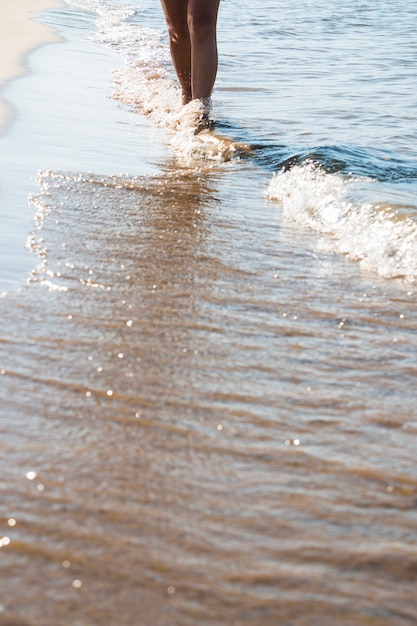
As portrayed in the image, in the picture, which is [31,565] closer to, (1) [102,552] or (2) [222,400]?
(1) [102,552]

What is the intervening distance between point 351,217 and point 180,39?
89.4 inches

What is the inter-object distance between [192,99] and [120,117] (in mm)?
409

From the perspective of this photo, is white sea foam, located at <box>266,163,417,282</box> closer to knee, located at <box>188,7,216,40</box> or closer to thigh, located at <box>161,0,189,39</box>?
knee, located at <box>188,7,216,40</box>

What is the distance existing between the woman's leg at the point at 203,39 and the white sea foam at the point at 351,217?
38.3 inches

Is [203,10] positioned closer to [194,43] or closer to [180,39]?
[194,43]

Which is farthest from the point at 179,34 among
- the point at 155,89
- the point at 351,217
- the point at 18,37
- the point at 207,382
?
the point at 207,382

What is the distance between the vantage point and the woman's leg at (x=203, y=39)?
4.06 meters

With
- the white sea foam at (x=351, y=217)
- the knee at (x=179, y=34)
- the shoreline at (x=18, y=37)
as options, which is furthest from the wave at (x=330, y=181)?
the shoreline at (x=18, y=37)

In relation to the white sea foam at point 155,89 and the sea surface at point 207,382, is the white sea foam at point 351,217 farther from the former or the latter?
the white sea foam at point 155,89

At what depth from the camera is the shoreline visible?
5.16 m

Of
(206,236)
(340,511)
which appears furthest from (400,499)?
(206,236)

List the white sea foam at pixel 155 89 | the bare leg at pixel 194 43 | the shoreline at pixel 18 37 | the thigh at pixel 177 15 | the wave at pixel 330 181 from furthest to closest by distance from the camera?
the shoreline at pixel 18 37
the thigh at pixel 177 15
the bare leg at pixel 194 43
the white sea foam at pixel 155 89
the wave at pixel 330 181

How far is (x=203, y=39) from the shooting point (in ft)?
13.6

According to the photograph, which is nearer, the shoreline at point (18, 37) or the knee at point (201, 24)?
the knee at point (201, 24)
